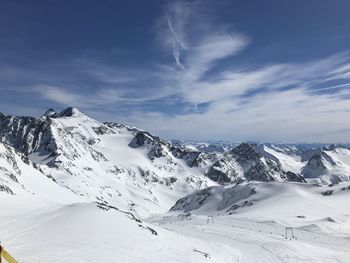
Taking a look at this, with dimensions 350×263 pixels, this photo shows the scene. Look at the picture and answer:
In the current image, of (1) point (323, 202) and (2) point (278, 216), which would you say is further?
(1) point (323, 202)

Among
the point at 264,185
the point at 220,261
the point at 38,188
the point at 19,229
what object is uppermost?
the point at 264,185

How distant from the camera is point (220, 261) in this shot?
38281 mm

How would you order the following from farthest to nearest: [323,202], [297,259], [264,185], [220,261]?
[264,185] → [323,202] → [297,259] → [220,261]

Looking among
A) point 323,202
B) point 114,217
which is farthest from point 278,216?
point 114,217

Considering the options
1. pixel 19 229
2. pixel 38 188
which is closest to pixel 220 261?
pixel 19 229

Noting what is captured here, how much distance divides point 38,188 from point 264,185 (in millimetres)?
81422

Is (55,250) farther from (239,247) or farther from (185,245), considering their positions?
(239,247)

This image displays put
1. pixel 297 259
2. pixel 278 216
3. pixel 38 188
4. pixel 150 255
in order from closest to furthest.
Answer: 1. pixel 150 255
2. pixel 297 259
3. pixel 38 188
4. pixel 278 216

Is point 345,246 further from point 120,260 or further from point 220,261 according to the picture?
point 120,260

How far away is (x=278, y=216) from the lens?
8619 cm

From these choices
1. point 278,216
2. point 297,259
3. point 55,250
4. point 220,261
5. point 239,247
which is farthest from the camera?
point 278,216

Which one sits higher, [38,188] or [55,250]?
[38,188]

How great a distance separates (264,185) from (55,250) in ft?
370

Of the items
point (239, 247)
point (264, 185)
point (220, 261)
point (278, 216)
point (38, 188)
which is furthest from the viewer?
point (264, 185)
